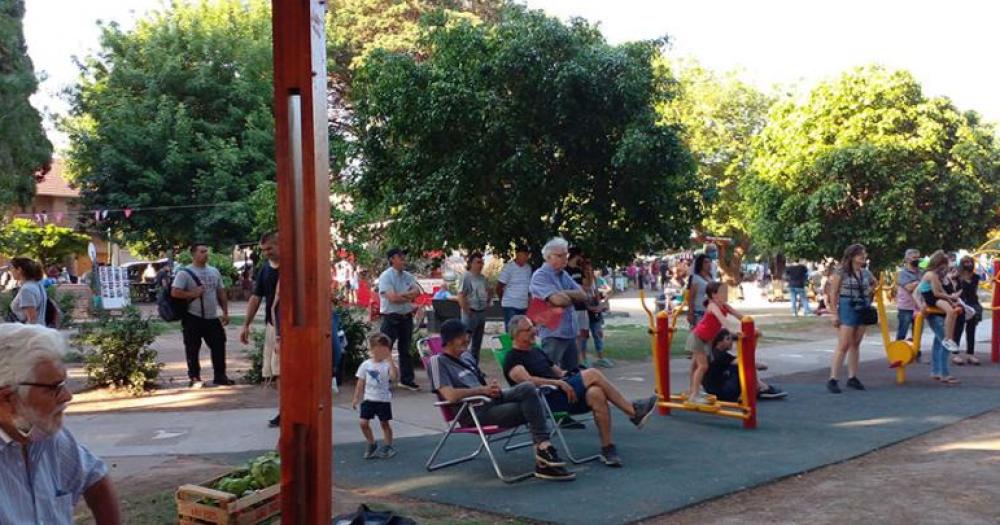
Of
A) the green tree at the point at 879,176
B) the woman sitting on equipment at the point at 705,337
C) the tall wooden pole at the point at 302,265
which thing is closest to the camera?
the tall wooden pole at the point at 302,265

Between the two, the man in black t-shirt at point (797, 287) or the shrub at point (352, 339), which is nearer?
the shrub at point (352, 339)

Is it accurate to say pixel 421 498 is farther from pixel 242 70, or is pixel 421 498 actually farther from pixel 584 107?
pixel 242 70

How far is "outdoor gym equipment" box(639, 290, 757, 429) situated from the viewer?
828cm

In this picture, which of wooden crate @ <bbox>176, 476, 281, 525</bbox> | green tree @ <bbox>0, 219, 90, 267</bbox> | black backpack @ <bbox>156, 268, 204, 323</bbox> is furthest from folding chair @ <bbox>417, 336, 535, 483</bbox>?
green tree @ <bbox>0, 219, 90, 267</bbox>

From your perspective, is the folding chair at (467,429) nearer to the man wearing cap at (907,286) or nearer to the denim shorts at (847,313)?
the denim shorts at (847,313)

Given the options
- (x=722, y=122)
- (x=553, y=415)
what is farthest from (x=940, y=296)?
(x=722, y=122)

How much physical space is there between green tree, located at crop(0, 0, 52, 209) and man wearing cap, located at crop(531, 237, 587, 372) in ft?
65.5

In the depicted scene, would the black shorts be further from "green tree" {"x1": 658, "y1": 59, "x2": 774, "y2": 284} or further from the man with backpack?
"green tree" {"x1": 658, "y1": 59, "x2": 774, "y2": 284}

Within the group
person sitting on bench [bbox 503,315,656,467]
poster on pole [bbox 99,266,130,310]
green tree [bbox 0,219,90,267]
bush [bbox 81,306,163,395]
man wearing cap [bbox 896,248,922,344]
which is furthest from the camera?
green tree [bbox 0,219,90,267]

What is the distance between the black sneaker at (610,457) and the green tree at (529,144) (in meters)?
5.49

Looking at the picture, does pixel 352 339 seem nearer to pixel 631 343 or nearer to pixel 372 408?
pixel 372 408

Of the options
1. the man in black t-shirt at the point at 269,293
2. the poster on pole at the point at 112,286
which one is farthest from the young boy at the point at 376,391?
the poster on pole at the point at 112,286

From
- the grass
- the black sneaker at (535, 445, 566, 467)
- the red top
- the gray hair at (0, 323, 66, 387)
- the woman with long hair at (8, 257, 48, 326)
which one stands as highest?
the woman with long hair at (8, 257, 48, 326)

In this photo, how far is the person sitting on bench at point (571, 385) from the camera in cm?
696
